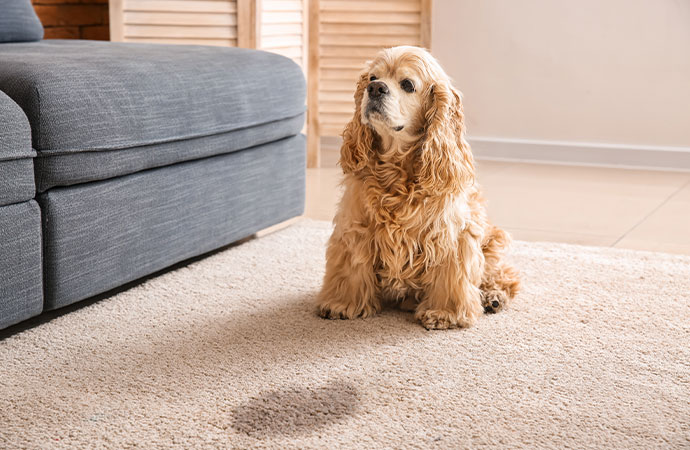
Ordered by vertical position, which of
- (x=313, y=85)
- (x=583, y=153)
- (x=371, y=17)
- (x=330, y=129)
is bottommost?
(x=583, y=153)

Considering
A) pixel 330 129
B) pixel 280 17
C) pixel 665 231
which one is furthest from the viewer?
pixel 330 129

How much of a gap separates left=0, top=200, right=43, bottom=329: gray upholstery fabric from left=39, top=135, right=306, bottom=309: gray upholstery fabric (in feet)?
0.14

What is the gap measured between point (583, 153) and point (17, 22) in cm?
268

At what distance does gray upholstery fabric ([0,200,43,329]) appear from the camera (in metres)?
1.59

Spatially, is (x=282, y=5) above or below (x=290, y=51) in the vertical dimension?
above

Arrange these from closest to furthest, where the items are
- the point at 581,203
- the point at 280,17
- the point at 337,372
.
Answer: the point at 337,372
the point at 581,203
the point at 280,17

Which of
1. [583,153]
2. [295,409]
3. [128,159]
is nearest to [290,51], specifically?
[583,153]

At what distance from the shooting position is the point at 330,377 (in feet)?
5.00

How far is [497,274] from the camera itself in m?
1.99

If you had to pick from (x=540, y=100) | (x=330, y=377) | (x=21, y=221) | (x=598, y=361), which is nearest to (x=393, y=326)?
(x=330, y=377)

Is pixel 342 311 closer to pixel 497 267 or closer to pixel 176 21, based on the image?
pixel 497 267

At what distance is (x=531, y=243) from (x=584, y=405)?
119 cm

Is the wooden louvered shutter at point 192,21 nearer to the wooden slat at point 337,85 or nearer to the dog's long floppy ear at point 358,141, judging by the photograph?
the wooden slat at point 337,85

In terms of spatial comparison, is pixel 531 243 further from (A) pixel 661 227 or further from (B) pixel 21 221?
(B) pixel 21 221
